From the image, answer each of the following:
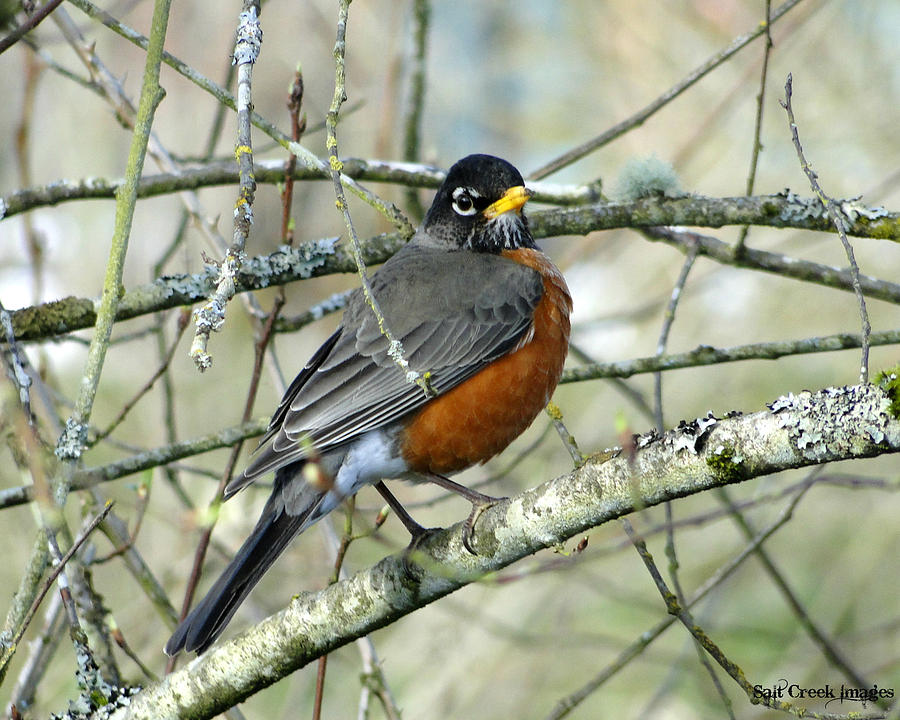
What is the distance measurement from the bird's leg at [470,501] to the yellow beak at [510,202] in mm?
1154

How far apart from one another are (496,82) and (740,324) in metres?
4.90

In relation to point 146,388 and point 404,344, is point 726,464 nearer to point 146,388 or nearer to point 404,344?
point 404,344

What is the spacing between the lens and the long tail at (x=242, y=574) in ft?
9.62

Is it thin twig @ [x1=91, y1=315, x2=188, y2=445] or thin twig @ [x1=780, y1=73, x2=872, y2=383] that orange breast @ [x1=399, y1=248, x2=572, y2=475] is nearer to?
thin twig @ [x1=91, y1=315, x2=188, y2=445]

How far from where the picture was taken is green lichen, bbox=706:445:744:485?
1.99m

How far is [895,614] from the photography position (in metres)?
6.14

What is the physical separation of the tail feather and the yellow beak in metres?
1.48

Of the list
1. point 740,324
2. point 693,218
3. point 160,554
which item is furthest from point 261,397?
point 693,218

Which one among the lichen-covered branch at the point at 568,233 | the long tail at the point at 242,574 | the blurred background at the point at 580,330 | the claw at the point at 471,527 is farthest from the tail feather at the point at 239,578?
the lichen-covered branch at the point at 568,233

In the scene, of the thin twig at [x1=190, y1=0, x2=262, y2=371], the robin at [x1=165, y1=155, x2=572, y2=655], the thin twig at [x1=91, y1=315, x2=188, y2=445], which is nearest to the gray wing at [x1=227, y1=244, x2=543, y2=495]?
the robin at [x1=165, y1=155, x2=572, y2=655]

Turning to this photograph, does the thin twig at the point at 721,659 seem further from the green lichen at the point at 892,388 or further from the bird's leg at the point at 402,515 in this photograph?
the bird's leg at the point at 402,515

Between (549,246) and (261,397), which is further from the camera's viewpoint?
(549,246)

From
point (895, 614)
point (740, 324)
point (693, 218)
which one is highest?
point (740, 324)

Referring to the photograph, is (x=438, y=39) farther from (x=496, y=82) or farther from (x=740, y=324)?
(x=740, y=324)
